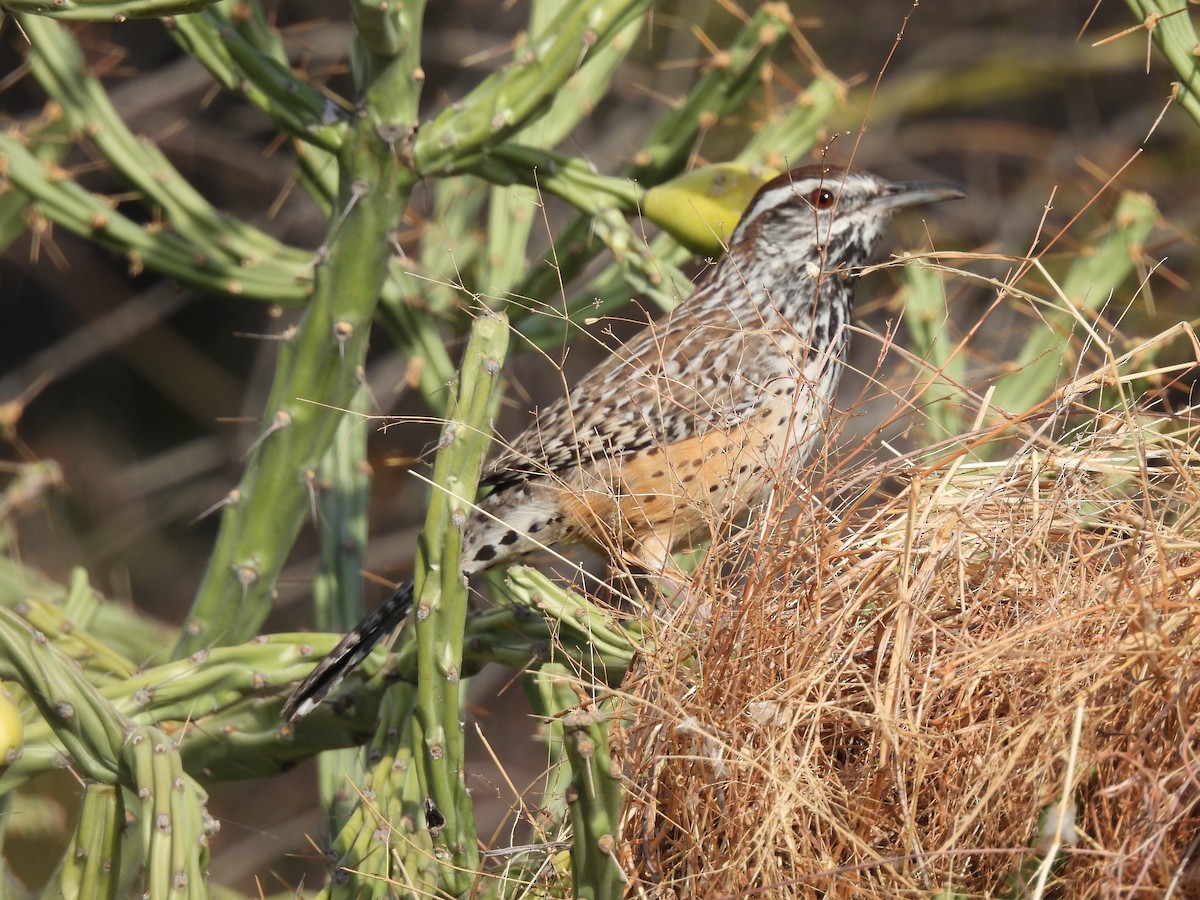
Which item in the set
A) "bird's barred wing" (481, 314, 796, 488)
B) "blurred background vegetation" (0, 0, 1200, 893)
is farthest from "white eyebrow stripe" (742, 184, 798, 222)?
"blurred background vegetation" (0, 0, 1200, 893)

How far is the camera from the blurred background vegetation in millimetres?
5906

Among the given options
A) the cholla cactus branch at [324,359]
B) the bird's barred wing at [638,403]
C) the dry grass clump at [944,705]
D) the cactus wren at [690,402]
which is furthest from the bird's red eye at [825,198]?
the dry grass clump at [944,705]

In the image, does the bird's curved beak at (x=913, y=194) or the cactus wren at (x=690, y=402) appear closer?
the cactus wren at (x=690, y=402)

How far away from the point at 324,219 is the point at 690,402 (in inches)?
149

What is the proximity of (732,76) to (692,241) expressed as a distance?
0.57 metres

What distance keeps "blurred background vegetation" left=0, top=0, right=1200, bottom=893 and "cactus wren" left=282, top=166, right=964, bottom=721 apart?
2.60m

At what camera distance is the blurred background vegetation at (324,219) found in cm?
591

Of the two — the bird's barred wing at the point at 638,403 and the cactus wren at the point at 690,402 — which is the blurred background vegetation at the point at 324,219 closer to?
the cactus wren at the point at 690,402

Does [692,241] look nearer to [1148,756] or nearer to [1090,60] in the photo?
A: [1148,756]

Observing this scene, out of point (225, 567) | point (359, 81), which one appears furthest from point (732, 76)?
point (225, 567)

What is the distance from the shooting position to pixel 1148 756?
1.60 metres

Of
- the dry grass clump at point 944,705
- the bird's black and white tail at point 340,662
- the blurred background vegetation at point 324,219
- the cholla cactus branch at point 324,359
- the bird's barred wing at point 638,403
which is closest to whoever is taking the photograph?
the dry grass clump at point 944,705

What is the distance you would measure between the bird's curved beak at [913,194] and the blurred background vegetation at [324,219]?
2.57m

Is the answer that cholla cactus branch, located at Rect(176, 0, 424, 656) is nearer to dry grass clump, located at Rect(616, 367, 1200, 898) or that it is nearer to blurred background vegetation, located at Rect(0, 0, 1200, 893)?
dry grass clump, located at Rect(616, 367, 1200, 898)
